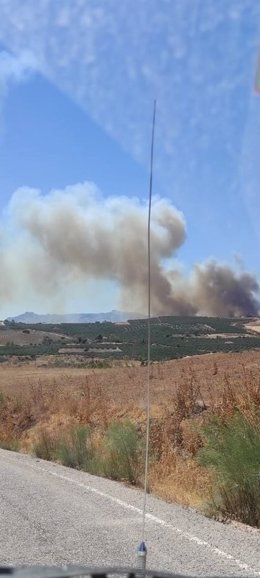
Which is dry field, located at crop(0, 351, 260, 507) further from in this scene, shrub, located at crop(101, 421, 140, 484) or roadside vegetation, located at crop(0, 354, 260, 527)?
shrub, located at crop(101, 421, 140, 484)

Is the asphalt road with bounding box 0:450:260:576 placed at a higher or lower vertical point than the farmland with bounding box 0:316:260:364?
lower

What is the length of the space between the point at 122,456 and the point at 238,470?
4055mm

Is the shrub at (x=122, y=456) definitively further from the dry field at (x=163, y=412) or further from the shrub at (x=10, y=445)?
the shrub at (x=10, y=445)

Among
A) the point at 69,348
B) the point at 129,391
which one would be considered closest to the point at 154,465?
the point at 129,391

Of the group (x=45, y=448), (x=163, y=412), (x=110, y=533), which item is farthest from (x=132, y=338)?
(x=110, y=533)

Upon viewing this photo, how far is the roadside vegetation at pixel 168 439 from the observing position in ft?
28.7

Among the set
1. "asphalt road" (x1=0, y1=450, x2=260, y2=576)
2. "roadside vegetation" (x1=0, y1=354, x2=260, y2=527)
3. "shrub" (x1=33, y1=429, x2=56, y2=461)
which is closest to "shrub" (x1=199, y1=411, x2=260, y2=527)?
"roadside vegetation" (x1=0, y1=354, x2=260, y2=527)

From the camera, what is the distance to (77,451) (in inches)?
556

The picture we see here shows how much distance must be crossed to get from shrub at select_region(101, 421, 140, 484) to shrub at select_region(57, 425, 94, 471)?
0.68 metres

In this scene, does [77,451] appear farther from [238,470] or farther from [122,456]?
[238,470]

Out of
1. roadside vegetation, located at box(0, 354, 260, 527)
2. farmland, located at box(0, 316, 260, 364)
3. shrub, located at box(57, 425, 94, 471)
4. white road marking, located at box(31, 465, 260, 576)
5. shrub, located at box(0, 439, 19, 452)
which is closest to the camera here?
white road marking, located at box(31, 465, 260, 576)

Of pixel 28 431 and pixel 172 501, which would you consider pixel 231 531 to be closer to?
pixel 172 501

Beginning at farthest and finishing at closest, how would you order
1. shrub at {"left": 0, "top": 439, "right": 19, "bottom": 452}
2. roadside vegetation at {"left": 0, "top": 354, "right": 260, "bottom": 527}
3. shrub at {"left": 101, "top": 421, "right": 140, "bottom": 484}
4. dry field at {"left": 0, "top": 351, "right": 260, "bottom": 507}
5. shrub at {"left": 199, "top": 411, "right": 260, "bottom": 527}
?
shrub at {"left": 0, "top": 439, "right": 19, "bottom": 452} → shrub at {"left": 101, "top": 421, "right": 140, "bottom": 484} → dry field at {"left": 0, "top": 351, "right": 260, "bottom": 507} → roadside vegetation at {"left": 0, "top": 354, "right": 260, "bottom": 527} → shrub at {"left": 199, "top": 411, "right": 260, "bottom": 527}

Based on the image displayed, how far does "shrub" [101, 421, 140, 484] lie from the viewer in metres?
11.9
